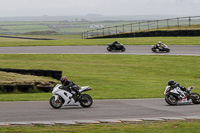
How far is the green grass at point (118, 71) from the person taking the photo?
21344mm

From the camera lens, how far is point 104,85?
23750mm

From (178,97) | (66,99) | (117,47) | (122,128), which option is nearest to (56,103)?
(66,99)

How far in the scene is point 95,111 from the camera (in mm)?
15320

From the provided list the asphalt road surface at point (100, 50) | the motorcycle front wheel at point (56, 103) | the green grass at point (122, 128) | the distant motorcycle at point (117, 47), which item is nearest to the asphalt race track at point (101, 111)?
the motorcycle front wheel at point (56, 103)

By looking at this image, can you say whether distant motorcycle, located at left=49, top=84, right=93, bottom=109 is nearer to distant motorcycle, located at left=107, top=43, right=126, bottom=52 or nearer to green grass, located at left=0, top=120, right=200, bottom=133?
green grass, located at left=0, top=120, right=200, bottom=133

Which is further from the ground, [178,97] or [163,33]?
[163,33]

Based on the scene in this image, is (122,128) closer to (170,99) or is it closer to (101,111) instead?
(101,111)

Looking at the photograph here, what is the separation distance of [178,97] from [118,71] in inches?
563

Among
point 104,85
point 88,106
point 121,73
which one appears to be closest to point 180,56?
point 121,73

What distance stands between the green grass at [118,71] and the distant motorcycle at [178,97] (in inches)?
113

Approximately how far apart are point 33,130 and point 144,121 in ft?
13.5

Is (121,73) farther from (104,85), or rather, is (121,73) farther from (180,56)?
(180,56)

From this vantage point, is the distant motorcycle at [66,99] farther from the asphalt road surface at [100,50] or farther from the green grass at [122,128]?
the asphalt road surface at [100,50]

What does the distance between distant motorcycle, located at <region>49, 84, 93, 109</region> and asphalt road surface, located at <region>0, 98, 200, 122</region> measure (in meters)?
0.22
